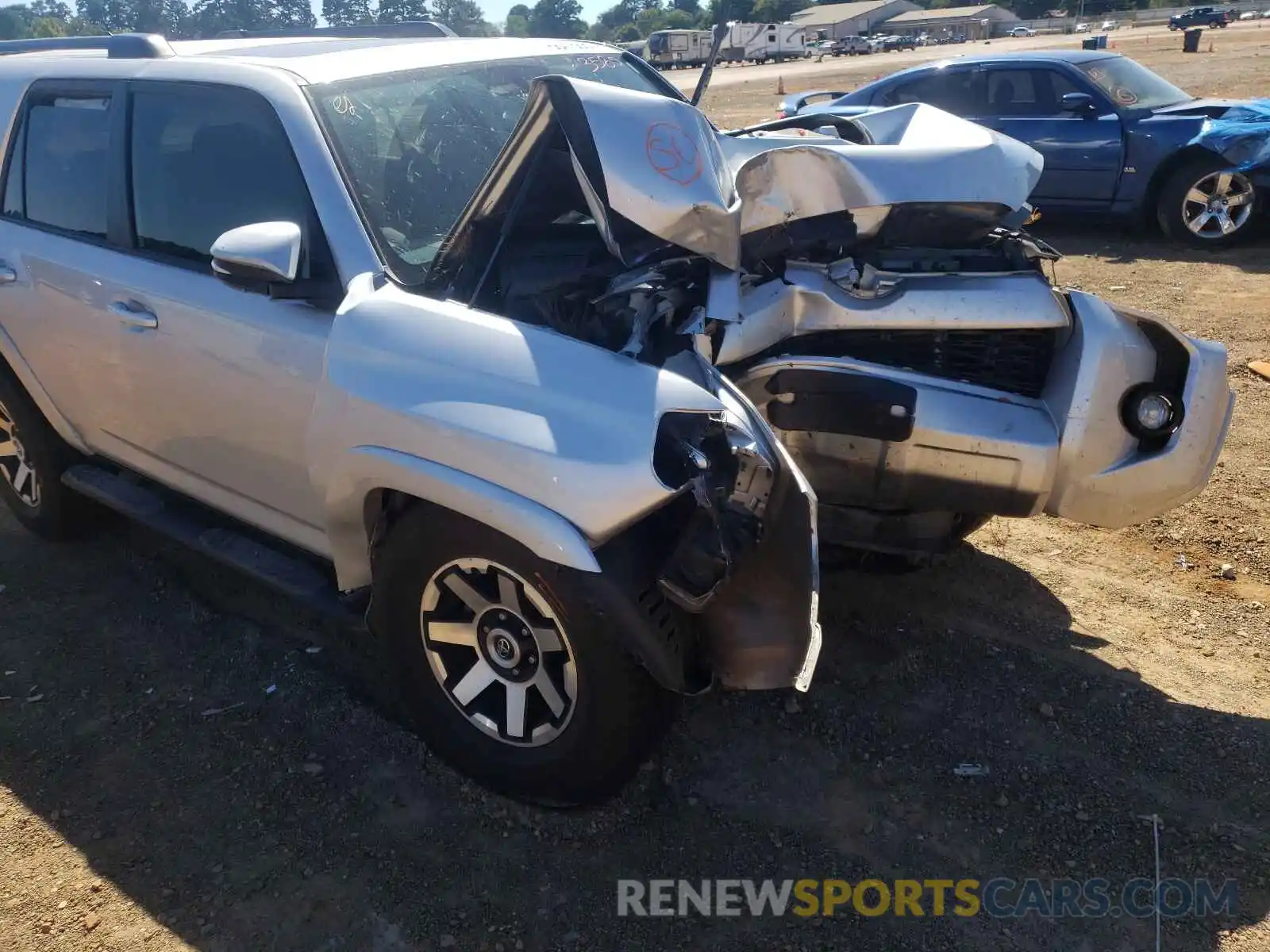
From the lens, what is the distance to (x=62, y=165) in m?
3.73

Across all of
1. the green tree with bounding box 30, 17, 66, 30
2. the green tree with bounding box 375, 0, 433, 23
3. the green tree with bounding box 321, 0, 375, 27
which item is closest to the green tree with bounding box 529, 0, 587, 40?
the green tree with bounding box 321, 0, 375, 27

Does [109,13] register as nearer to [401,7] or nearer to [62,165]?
[401,7]

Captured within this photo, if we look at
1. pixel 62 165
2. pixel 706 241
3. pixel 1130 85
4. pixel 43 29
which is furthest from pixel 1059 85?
pixel 43 29

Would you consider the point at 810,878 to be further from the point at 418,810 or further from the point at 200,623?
the point at 200,623

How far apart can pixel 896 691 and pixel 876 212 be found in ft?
5.29

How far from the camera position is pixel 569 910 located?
247cm

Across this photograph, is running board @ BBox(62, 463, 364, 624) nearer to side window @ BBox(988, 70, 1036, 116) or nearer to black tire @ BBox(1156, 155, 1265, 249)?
black tire @ BBox(1156, 155, 1265, 249)

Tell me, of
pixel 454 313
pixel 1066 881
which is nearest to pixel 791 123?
pixel 454 313

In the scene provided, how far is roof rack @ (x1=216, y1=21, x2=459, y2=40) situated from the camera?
4.31m

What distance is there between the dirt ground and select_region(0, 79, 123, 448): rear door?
0.96 metres

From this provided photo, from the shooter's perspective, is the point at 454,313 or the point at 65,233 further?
the point at 65,233

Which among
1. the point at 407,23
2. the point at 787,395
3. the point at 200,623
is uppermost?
the point at 407,23

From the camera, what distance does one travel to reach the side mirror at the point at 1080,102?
873 centimetres

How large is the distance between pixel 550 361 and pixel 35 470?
10.0ft
